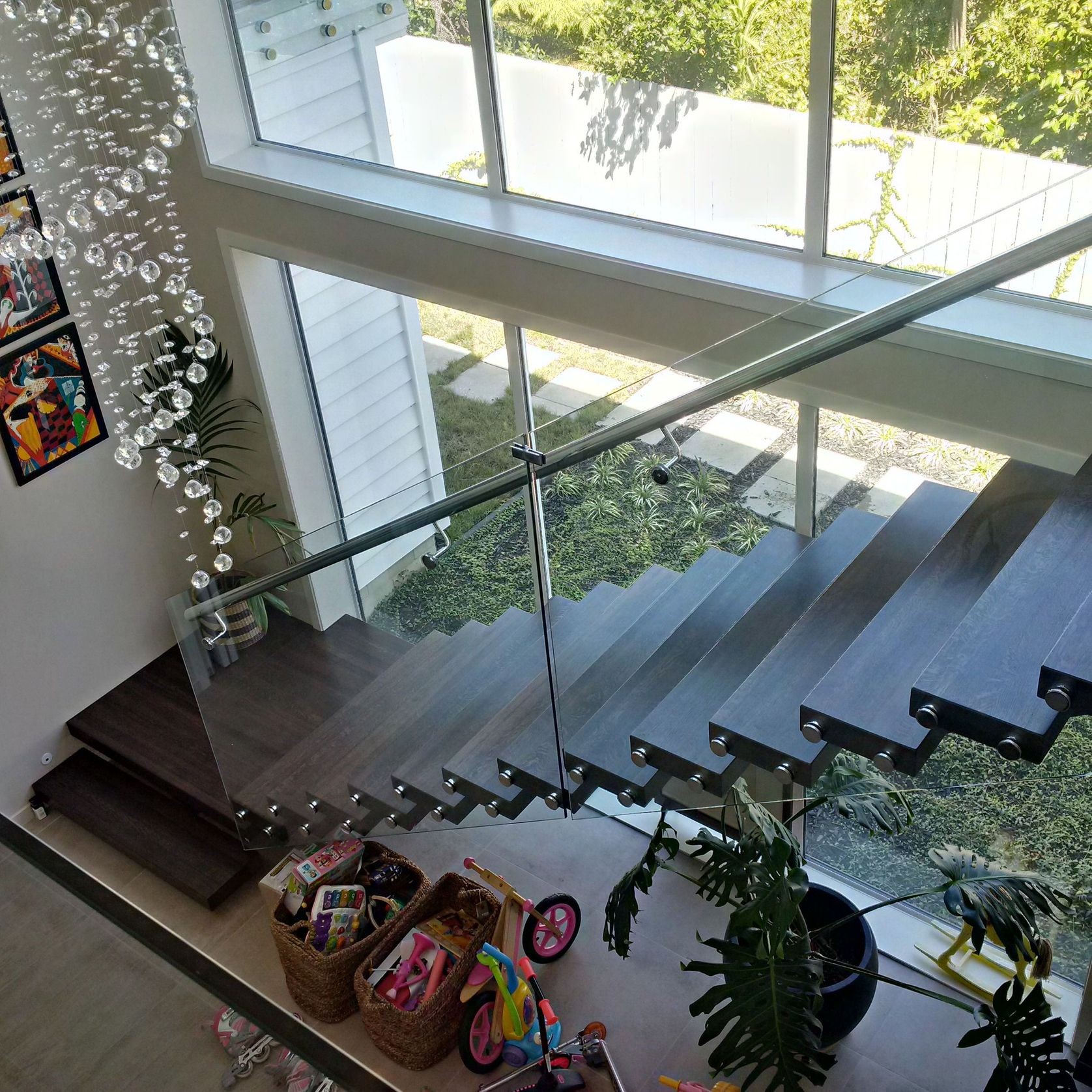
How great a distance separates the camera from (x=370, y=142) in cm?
541

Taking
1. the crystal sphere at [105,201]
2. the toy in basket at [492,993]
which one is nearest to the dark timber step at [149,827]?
the toy in basket at [492,993]

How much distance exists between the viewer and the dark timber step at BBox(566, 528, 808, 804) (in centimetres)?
312

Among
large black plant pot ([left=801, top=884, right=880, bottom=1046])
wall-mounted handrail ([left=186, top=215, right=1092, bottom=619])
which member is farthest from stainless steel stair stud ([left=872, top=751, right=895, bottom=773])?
large black plant pot ([left=801, top=884, right=880, bottom=1046])

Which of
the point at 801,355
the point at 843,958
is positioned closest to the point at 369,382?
the point at 843,958

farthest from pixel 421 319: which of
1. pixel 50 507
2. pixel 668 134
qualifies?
pixel 50 507

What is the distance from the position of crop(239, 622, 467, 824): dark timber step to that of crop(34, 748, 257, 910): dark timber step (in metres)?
1.29

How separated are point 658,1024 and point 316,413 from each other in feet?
11.4

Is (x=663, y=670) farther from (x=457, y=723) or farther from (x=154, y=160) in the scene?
(x=154, y=160)

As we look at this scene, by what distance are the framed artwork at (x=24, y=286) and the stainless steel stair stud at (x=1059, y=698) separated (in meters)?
4.84

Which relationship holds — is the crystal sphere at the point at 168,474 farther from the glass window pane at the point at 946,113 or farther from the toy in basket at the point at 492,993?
the glass window pane at the point at 946,113

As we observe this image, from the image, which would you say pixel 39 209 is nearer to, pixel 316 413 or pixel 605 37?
pixel 316 413

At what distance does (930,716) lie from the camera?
2.47m

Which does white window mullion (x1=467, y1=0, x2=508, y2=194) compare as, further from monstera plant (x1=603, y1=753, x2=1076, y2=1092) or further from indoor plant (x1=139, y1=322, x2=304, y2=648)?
monstera plant (x1=603, y1=753, x2=1076, y2=1092)

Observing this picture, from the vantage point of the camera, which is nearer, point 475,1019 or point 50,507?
point 475,1019
